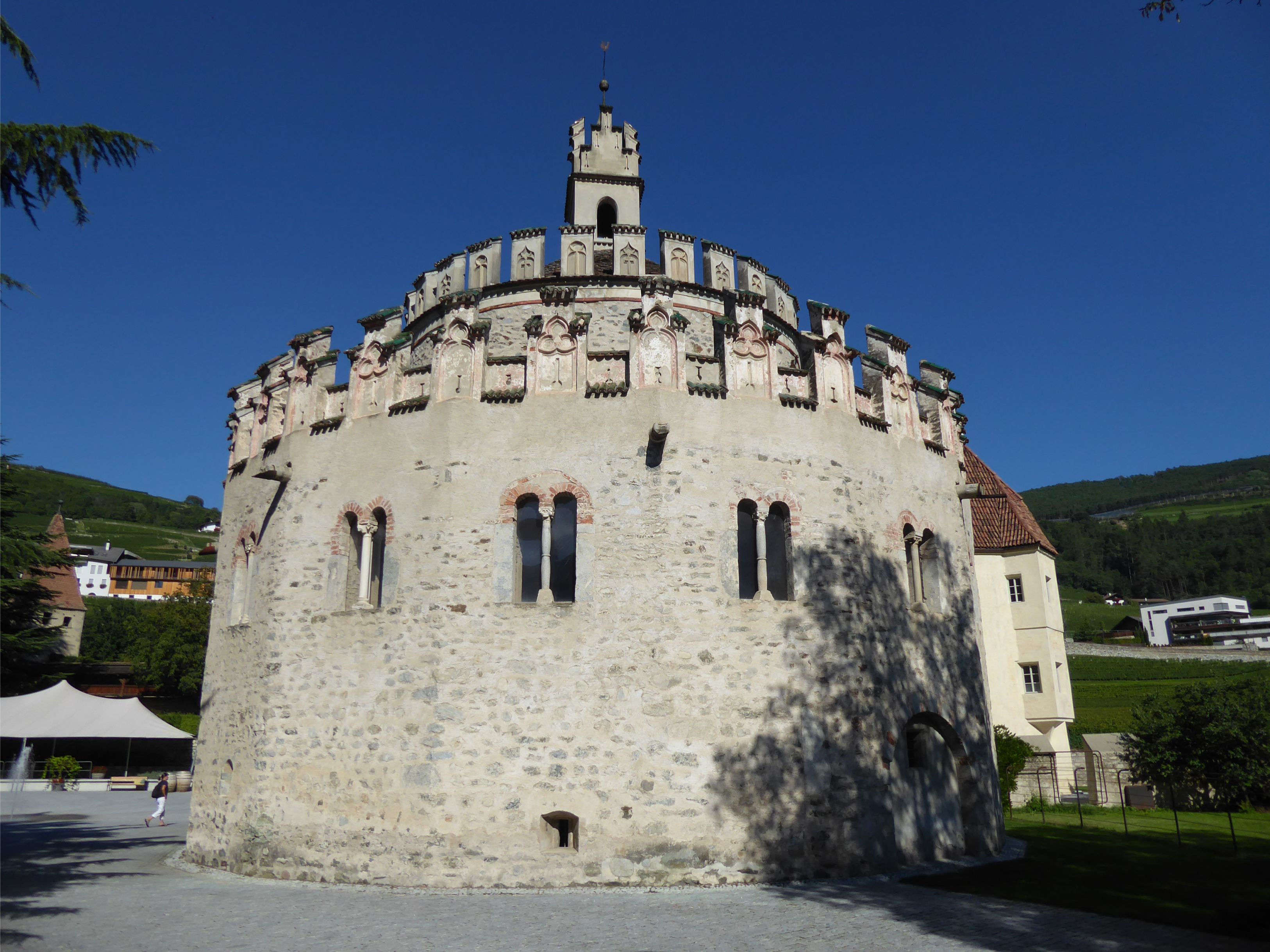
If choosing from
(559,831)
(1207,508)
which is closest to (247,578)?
(559,831)

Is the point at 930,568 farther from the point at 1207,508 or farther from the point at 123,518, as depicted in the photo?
the point at 1207,508

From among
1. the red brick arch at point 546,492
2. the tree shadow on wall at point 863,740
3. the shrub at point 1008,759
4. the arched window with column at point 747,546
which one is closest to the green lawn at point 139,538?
the shrub at point 1008,759

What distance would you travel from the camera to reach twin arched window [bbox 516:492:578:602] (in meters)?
13.0

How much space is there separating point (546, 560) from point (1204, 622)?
113 metres

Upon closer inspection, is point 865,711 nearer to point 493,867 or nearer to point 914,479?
point 914,479

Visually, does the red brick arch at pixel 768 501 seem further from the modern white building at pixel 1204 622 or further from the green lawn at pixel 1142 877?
the modern white building at pixel 1204 622

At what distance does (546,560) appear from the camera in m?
12.8

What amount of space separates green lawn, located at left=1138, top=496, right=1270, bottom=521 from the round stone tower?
156962 mm

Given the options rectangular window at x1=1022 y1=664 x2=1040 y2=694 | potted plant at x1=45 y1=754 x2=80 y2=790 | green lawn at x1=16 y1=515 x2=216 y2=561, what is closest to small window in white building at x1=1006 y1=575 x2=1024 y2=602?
rectangular window at x1=1022 y1=664 x2=1040 y2=694

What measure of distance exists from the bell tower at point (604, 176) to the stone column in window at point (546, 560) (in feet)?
32.1

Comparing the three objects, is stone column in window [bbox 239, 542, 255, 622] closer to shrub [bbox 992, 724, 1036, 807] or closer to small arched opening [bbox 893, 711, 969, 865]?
small arched opening [bbox 893, 711, 969, 865]

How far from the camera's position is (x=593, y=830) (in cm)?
1188

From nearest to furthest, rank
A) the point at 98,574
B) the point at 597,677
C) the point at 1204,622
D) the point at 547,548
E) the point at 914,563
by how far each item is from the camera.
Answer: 1. the point at 597,677
2. the point at 547,548
3. the point at 914,563
4. the point at 1204,622
5. the point at 98,574

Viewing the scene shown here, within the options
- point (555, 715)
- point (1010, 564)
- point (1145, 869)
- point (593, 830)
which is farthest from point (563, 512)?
point (1010, 564)
